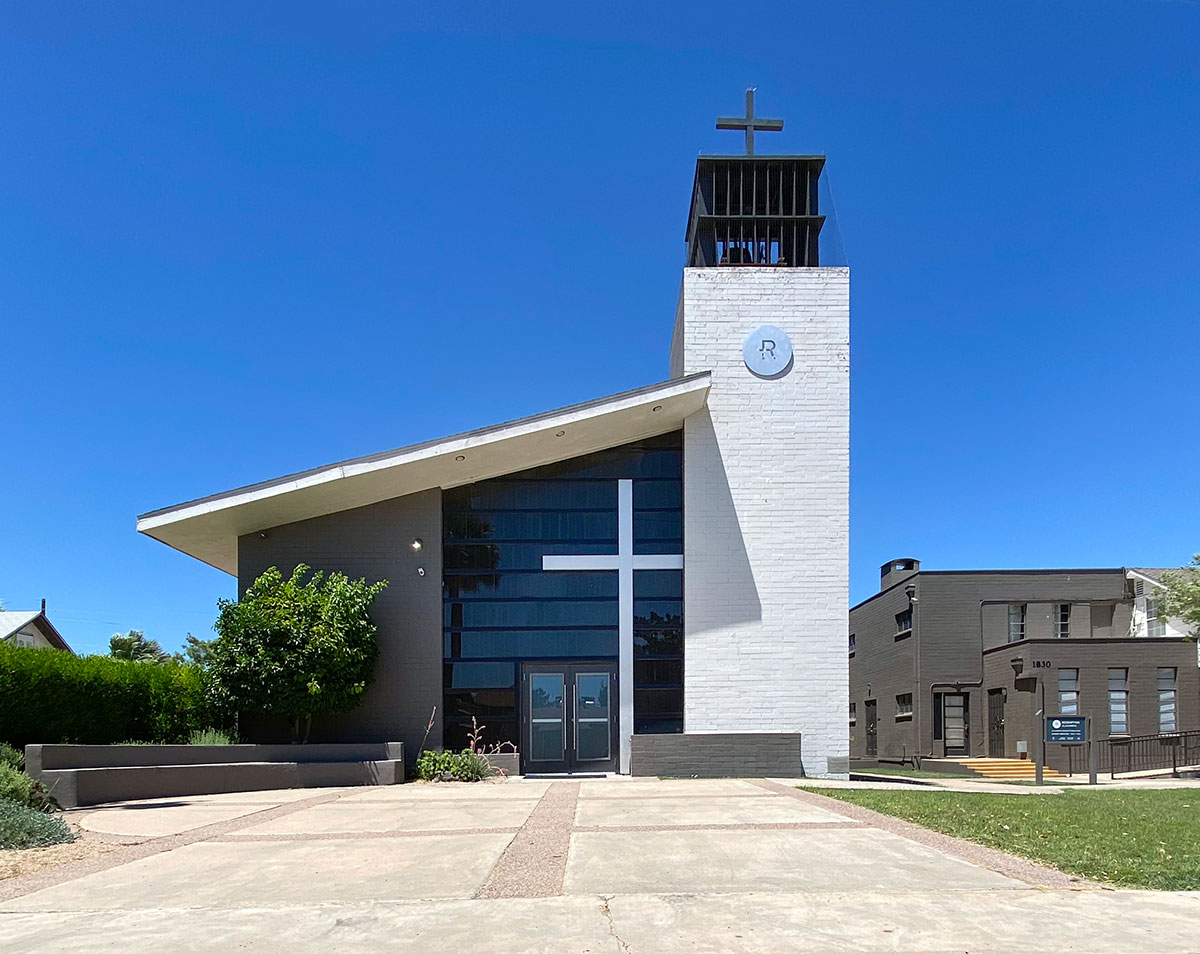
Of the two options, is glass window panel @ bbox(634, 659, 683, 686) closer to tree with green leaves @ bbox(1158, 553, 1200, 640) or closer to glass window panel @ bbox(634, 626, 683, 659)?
glass window panel @ bbox(634, 626, 683, 659)

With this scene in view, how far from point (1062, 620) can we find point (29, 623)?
36.7 m

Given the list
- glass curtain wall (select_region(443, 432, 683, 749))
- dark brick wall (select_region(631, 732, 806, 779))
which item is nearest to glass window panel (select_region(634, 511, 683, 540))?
glass curtain wall (select_region(443, 432, 683, 749))

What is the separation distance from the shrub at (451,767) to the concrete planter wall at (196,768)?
1.64 feet

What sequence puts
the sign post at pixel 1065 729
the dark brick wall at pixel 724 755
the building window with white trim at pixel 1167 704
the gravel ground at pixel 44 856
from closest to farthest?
the gravel ground at pixel 44 856
the dark brick wall at pixel 724 755
the sign post at pixel 1065 729
the building window with white trim at pixel 1167 704

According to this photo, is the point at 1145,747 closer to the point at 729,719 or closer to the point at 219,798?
the point at 729,719

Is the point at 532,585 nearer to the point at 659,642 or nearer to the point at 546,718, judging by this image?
the point at 546,718

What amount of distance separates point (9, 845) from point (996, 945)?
27.2 feet

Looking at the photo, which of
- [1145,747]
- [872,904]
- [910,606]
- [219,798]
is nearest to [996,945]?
[872,904]

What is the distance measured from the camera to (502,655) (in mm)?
18625

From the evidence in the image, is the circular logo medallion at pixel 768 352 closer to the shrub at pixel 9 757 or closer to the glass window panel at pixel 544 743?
the glass window panel at pixel 544 743

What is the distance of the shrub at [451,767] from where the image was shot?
56.6ft

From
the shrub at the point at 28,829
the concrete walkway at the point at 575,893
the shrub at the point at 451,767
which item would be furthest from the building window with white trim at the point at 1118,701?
the shrub at the point at 28,829

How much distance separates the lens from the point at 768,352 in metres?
18.7

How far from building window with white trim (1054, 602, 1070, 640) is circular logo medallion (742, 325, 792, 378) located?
17798mm
